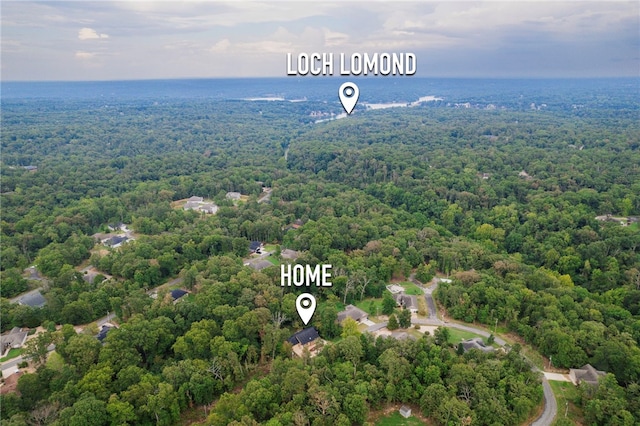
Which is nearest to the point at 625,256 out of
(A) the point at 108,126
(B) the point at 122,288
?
(B) the point at 122,288

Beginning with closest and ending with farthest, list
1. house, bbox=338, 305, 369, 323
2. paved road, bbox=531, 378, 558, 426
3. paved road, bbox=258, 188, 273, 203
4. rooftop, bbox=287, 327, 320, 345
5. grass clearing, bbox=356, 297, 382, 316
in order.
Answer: paved road, bbox=531, 378, 558, 426 < rooftop, bbox=287, 327, 320, 345 < house, bbox=338, 305, 369, 323 < grass clearing, bbox=356, 297, 382, 316 < paved road, bbox=258, 188, 273, 203

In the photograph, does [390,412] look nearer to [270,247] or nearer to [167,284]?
[167,284]

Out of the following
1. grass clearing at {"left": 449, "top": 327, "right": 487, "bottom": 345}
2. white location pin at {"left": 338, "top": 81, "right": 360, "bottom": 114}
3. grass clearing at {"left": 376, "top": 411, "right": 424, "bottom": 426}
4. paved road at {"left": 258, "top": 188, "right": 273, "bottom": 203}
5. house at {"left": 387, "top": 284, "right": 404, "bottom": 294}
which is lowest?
grass clearing at {"left": 376, "top": 411, "right": 424, "bottom": 426}

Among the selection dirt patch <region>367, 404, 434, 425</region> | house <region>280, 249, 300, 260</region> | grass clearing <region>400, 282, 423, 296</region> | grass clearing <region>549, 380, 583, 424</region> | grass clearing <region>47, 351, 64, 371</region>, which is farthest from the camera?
house <region>280, 249, 300, 260</region>

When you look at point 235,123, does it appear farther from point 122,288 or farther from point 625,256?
point 625,256

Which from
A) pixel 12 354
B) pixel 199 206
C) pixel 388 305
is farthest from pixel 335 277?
pixel 199 206

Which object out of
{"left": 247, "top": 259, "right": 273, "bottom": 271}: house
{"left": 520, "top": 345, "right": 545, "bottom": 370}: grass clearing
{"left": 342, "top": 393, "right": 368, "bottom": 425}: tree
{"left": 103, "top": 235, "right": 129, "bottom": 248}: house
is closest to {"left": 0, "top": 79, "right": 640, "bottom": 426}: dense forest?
{"left": 342, "top": 393, "right": 368, "bottom": 425}: tree

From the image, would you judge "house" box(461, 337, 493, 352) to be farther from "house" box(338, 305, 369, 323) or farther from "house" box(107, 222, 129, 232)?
"house" box(107, 222, 129, 232)

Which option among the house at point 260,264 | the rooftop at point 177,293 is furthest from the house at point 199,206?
the rooftop at point 177,293
